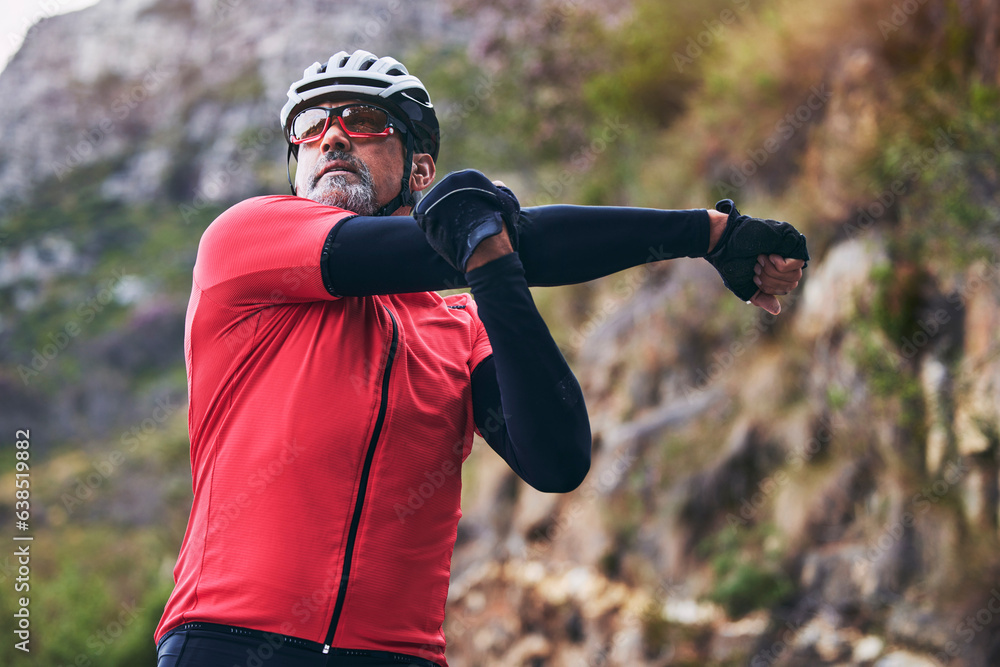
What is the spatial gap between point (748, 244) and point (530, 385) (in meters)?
0.54

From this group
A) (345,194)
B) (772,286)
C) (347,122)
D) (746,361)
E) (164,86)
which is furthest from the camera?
(164,86)

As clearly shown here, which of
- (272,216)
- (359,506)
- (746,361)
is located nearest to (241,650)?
(359,506)

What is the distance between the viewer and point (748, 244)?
1.79m

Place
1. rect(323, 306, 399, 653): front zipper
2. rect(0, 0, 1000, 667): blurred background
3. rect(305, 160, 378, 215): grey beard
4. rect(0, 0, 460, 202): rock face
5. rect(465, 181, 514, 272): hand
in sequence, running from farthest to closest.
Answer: rect(0, 0, 460, 202): rock face → rect(0, 0, 1000, 667): blurred background → rect(305, 160, 378, 215): grey beard → rect(323, 306, 399, 653): front zipper → rect(465, 181, 514, 272): hand

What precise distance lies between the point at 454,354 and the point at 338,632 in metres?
0.72

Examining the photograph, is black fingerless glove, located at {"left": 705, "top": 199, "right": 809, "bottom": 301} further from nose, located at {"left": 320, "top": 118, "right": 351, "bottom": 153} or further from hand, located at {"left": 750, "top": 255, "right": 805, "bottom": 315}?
nose, located at {"left": 320, "top": 118, "right": 351, "bottom": 153}

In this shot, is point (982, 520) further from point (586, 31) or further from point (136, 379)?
point (136, 379)

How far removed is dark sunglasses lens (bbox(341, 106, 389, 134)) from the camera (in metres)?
2.40

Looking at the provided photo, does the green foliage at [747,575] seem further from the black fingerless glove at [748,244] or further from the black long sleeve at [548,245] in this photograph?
the black long sleeve at [548,245]

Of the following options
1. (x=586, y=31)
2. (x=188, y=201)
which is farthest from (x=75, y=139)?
(x=586, y=31)

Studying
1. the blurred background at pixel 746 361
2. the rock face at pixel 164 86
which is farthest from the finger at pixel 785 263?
the rock face at pixel 164 86

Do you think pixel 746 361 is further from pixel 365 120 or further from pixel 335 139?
pixel 335 139

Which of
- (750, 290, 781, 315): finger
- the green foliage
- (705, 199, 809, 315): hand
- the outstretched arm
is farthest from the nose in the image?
the green foliage

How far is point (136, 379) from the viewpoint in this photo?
3581cm
